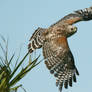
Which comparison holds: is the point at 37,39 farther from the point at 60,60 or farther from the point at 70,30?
the point at 70,30

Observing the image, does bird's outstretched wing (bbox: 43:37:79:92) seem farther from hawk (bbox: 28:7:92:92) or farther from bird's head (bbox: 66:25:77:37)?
bird's head (bbox: 66:25:77:37)

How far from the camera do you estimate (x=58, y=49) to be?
8711 mm

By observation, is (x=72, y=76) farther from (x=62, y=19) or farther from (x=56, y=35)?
(x=62, y=19)

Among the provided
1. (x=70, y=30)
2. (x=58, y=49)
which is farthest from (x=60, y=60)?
(x=70, y=30)

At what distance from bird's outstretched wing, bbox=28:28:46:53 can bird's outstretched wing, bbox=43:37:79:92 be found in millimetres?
184

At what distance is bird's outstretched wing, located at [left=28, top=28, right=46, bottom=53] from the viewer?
333 inches

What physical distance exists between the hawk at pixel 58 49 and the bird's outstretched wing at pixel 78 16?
1.10ft

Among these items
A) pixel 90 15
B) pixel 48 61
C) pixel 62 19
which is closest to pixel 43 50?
pixel 48 61

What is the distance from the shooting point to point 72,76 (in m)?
8.28

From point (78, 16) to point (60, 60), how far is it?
2.38m

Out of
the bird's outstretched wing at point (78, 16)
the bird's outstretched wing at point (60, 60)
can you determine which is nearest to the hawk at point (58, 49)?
the bird's outstretched wing at point (60, 60)

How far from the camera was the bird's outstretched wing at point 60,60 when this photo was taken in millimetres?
8102

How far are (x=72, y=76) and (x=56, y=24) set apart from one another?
211 centimetres

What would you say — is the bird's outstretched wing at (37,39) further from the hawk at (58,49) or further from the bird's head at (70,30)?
the bird's head at (70,30)
